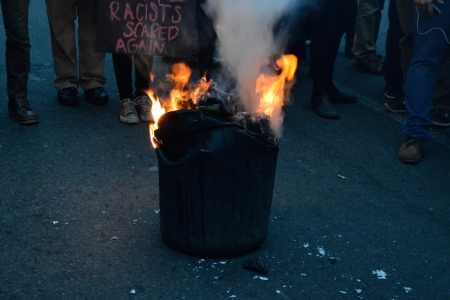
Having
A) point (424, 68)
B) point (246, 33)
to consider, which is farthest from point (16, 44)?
point (424, 68)

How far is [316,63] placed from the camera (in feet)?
18.0

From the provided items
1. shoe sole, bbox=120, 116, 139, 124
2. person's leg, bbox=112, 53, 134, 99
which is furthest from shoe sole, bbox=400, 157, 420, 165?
person's leg, bbox=112, 53, 134, 99

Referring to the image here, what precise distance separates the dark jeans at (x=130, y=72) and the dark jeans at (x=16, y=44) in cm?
69

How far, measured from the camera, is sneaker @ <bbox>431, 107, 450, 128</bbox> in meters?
5.45

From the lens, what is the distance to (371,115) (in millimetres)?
5719

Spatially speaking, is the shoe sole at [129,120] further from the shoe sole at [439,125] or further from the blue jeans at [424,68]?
the shoe sole at [439,125]

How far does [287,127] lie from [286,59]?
155 cm

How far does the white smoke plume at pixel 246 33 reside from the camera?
383 centimetres

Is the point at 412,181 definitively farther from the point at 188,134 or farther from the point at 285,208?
the point at 188,134

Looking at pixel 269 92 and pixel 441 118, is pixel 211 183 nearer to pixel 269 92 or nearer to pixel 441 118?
pixel 269 92

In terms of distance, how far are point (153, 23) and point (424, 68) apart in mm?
2052

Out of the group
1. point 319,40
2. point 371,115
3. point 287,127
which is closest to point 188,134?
point 287,127

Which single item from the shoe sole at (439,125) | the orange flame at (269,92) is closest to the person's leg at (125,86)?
the orange flame at (269,92)

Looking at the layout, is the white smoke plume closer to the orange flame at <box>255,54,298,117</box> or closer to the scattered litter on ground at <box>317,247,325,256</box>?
the orange flame at <box>255,54,298,117</box>
